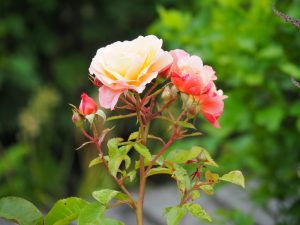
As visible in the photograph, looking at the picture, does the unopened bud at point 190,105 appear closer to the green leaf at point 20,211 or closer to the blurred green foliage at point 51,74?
the green leaf at point 20,211

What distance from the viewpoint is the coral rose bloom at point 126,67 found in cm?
114

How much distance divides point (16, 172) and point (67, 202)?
310 cm

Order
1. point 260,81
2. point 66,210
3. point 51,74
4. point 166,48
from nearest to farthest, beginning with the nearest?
point 66,210 < point 260,81 < point 166,48 < point 51,74

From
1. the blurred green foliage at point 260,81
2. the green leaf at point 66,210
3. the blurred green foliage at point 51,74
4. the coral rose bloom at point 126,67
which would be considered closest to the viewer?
the coral rose bloom at point 126,67

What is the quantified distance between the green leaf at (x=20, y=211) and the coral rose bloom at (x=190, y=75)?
41 cm

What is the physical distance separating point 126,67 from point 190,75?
0.12 meters

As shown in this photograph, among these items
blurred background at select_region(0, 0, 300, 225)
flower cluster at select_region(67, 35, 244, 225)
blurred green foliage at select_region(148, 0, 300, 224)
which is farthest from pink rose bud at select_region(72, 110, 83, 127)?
blurred green foliage at select_region(148, 0, 300, 224)

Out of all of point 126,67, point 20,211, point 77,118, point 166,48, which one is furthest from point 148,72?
point 166,48

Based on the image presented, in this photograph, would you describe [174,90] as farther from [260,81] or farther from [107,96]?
[260,81]

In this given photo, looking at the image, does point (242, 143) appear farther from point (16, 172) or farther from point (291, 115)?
point (16, 172)

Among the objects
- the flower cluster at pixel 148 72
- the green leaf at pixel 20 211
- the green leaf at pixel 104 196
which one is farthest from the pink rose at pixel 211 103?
the green leaf at pixel 20 211

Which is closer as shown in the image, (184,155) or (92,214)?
(92,214)

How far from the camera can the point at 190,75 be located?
116 centimetres

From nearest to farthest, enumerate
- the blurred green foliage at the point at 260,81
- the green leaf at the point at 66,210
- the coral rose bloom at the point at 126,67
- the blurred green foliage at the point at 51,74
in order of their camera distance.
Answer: the coral rose bloom at the point at 126,67 < the green leaf at the point at 66,210 < the blurred green foliage at the point at 260,81 < the blurred green foliage at the point at 51,74
